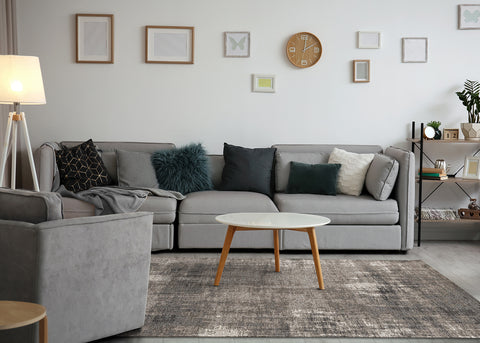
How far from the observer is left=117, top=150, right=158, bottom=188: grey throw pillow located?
4.99 m

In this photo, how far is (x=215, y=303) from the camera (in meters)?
3.31

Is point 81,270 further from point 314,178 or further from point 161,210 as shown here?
point 314,178

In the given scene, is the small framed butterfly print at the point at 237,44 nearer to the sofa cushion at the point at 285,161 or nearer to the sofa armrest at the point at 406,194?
the sofa cushion at the point at 285,161

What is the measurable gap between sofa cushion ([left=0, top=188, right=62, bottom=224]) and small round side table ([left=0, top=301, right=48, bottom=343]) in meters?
0.45

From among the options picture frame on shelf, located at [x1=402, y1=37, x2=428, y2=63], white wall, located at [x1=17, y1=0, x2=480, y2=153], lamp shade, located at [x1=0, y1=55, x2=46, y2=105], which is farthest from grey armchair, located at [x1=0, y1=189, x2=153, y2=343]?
picture frame on shelf, located at [x1=402, y1=37, x2=428, y2=63]

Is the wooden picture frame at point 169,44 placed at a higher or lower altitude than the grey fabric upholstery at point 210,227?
higher

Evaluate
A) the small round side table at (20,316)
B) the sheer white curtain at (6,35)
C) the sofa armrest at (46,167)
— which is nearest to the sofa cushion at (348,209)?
the sofa armrest at (46,167)

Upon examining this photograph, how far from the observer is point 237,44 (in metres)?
5.52

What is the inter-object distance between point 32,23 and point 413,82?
148 inches

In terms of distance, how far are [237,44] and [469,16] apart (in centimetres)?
228

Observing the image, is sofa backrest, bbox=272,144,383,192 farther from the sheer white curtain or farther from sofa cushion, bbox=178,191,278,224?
the sheer white curtain

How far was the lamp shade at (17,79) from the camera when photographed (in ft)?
13.2

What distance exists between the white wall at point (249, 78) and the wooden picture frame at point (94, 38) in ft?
0.22

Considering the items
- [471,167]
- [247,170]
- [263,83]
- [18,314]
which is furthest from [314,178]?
[18,314]
